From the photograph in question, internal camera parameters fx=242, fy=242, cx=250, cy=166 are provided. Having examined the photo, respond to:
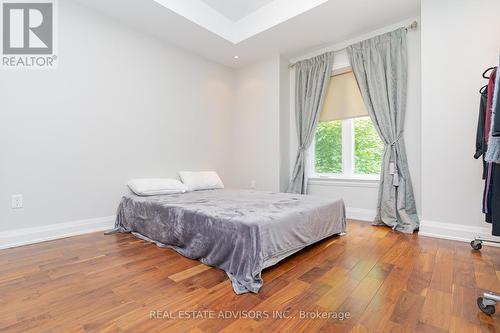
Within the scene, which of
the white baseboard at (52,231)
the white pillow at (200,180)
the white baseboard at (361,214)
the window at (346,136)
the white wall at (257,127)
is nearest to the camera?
the white baseboard at (52,231)

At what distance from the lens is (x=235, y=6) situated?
3.17 metres

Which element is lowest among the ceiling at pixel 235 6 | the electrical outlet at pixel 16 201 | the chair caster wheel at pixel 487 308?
the chair caster wheel at pixel 487 308

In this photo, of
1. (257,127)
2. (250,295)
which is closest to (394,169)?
(257,127)

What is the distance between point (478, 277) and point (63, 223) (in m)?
3.61

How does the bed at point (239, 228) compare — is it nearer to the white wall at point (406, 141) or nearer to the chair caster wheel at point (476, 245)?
the white wall at point (406, 141)

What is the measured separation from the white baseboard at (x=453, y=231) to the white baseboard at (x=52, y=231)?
3.53 metres

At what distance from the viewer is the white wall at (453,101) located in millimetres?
2303

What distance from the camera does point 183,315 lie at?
4.05 feet

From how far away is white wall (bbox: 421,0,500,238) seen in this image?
2.30m

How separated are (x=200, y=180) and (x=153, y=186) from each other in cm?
77

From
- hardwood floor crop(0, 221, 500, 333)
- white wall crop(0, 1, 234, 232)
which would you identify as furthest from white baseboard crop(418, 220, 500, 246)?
white wall crop(0, 1, 234, 232)

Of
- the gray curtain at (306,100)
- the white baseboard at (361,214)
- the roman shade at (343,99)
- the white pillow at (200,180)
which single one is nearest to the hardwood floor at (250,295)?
the white baseboard at (361,214)

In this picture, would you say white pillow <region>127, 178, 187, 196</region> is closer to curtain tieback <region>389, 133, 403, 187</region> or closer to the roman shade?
the roman shade

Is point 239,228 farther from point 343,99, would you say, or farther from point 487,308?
point 343,99
